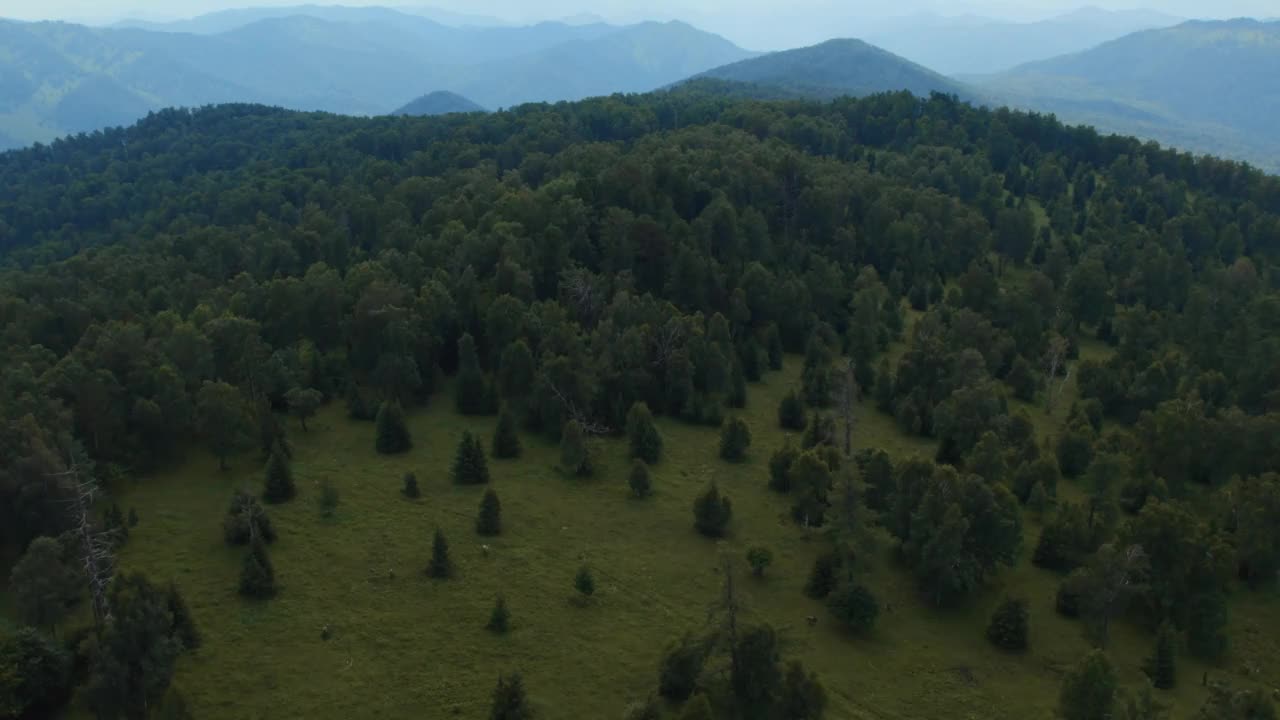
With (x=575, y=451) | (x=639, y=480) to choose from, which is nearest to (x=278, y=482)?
(x=575, y=451)

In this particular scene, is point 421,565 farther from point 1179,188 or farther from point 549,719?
point 1179,188

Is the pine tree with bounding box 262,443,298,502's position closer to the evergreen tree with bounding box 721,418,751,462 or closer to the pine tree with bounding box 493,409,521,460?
the pine tree with bounding box 493,409,521,460

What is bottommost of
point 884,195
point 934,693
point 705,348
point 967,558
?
point 934,693

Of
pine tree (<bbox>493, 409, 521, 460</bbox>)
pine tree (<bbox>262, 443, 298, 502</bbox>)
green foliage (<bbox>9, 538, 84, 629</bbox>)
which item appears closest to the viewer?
green foliage (<bbox>9, 538, 84, 629</bbox>)

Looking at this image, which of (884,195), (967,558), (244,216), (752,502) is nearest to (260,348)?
(752,502)

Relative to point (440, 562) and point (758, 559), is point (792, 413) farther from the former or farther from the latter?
point (440, 562)

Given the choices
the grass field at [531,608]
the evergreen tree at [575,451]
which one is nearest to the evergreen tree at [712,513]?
the grass field at [531,608]


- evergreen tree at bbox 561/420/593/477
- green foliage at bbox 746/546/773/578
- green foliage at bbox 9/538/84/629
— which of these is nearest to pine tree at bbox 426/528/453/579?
evergreen tree at bbox 561/420/593/477
